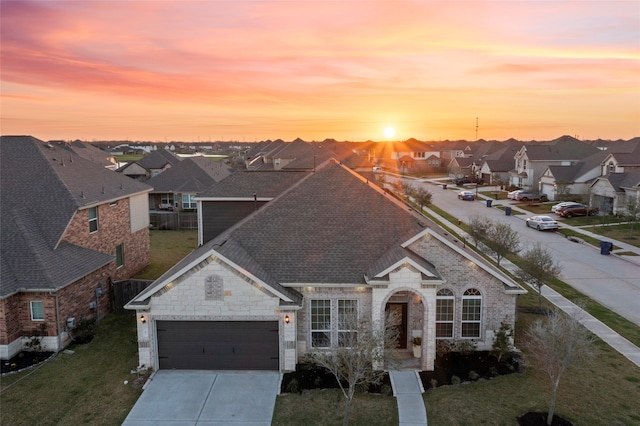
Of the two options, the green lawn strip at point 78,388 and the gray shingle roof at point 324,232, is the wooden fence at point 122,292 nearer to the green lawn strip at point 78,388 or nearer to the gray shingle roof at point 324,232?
the green lawn strip at point 78,388

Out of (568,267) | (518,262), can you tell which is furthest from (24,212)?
(568,267)

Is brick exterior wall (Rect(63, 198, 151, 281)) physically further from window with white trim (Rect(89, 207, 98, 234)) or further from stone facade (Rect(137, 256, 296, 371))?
stone facade (Rect(137, 256, 296, 371))

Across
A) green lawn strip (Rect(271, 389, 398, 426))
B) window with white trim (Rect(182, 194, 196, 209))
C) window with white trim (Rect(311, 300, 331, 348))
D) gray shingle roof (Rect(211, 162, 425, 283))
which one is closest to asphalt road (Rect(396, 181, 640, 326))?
gray shingle roof (Rect(211, 162, 425, 283))

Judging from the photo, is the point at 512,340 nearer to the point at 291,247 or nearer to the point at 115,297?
the point at 291,247

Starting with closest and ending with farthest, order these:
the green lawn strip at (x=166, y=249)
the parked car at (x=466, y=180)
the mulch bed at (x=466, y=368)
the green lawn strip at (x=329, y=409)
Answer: the green lawn strip at (x=329, y=409) → the mulch bed at (x=466, y=368) → the green lawn strip at (x=166, y=249) → the parked car at (x=466, y=180)

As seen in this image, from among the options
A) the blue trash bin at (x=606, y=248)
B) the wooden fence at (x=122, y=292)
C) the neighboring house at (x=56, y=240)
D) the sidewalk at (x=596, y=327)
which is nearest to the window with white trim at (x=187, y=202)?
the neighboring house at (x=56, y=240)

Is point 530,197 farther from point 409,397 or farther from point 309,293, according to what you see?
point 409,397
